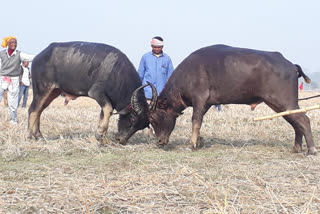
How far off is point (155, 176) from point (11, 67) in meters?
6.24

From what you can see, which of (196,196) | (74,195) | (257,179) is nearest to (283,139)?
(257,179)

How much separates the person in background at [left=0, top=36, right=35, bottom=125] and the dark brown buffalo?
361 cm

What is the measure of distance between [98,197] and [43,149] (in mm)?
3398

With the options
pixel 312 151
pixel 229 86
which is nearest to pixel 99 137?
pixel 229 86

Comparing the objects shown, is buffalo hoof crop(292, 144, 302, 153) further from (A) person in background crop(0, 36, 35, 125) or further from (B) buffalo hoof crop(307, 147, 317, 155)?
(A) person in background crop(0, 36, 35, 125)

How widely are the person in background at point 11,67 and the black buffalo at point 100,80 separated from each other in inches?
62.7

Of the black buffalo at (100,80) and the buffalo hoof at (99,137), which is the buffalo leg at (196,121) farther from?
the buffalo hoof at (99,137)

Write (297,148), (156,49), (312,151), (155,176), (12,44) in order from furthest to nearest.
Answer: (12,44) < (156,49) < (297,148) < (312,151) < (155,176)

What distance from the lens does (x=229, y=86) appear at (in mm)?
6785

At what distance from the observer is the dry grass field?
11.2ft

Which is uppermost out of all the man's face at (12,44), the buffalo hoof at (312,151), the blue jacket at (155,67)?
the man's face at (12,44)

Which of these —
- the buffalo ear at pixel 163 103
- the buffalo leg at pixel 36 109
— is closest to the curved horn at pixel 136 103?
the buffalo ear at pixel 163 103

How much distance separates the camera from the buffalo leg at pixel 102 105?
7332mm

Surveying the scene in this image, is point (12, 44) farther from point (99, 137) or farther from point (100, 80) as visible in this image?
point (99, 137)
